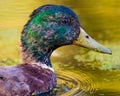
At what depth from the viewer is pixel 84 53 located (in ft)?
35.3

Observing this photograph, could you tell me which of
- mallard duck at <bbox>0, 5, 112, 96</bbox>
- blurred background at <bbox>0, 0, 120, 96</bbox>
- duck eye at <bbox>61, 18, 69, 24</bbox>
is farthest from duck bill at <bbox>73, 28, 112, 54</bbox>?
blurred background at <bbox>0, 0, 120, 96</bbox>

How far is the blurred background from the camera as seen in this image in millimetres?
9281

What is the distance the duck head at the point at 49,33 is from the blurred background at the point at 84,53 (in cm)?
22

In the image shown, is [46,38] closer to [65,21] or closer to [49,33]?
[49,33]

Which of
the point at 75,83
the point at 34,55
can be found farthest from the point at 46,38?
the point at 75,83

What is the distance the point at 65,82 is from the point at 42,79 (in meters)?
0.62

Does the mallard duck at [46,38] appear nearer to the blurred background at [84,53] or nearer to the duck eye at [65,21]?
the duck eye at [65,21]

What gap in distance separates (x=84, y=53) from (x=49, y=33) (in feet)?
5.03

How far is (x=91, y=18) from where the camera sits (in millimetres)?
13375

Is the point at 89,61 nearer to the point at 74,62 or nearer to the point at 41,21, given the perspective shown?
the point at 74,62

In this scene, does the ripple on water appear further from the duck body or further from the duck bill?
the duck bill

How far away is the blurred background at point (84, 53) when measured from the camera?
928 cm

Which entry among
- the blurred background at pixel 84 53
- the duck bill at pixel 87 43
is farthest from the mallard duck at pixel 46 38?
the blurred background at pixel 84 53

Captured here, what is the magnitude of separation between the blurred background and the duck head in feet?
0.71
